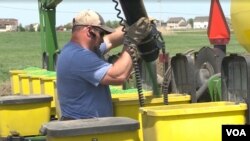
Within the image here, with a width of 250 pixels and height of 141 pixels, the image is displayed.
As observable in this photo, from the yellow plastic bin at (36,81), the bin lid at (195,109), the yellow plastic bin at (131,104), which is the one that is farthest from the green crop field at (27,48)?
the bin lid at (195,109)

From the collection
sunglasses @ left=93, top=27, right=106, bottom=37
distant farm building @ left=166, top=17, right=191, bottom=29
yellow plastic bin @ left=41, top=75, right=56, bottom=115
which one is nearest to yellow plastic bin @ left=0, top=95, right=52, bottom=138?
yellow plastic bin @ left=41, top=75, right=56, bottom=115

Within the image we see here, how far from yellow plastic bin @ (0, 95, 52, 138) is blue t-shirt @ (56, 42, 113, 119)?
1.28 meters

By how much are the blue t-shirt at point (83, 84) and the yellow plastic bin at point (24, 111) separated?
128 centimetres

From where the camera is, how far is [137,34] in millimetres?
3104

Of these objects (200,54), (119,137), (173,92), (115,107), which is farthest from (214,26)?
(119,137)

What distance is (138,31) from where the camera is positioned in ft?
10.2

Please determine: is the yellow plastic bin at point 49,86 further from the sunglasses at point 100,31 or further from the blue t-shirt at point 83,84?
the sunglasses at point 100,31

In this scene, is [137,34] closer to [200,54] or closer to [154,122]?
[154,122]

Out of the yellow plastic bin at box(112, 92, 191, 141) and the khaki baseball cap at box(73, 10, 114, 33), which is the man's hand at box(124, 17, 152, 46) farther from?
the yellow plastic bin at box(112, 92, 191, 141)

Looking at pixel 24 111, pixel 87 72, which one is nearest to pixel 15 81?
pixel 24 111

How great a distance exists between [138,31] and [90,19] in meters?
0.45

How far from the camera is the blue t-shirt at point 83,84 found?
3287 millimetres

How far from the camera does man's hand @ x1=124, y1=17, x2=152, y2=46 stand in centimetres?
310

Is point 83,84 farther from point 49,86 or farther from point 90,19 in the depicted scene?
point 49,86
